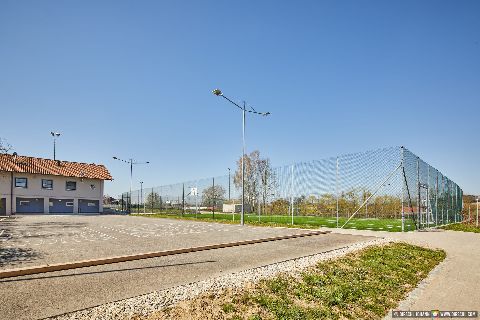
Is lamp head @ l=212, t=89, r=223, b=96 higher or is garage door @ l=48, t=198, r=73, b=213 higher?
lamp head @ l=212, t=89, r=223, b=96

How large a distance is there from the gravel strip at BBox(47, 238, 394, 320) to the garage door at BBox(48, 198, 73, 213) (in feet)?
128

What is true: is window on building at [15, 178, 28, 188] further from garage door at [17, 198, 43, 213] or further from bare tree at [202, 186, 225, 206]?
bare tree at [202, 186, 225, 206]

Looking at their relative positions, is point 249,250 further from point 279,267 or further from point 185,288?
point 185,288

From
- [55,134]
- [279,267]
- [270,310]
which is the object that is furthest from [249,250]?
[55,134]

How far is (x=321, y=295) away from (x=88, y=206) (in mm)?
42164

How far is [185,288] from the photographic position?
4.70 meters

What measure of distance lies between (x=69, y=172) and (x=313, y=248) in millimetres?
38992

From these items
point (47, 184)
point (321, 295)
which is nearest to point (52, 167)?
point (47, 184)

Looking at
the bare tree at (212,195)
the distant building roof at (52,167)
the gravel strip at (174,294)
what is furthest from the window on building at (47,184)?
the gravel strip at (174,294)

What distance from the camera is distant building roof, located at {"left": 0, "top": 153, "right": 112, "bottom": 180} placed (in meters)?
34.7

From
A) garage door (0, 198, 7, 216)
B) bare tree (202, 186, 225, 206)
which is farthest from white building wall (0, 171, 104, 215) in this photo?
bare tree (202, 186, 225, 206)

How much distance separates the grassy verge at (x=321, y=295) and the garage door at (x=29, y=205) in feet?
129

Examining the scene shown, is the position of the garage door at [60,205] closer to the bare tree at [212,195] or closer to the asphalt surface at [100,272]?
the bare tree at [212,195]

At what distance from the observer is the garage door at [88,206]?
39.6 metres
